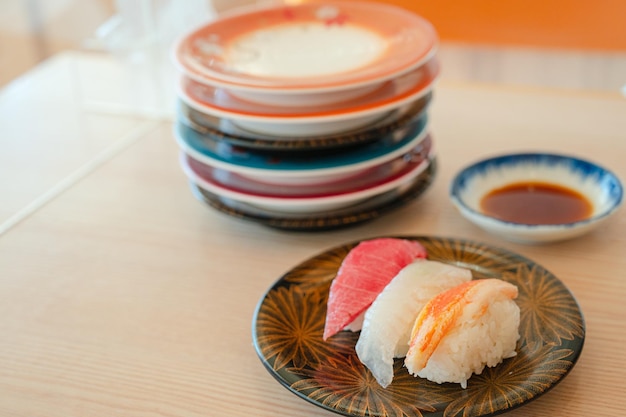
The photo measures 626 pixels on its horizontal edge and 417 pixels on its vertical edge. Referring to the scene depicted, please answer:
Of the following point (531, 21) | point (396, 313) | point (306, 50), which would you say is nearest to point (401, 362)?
point (396, 313)

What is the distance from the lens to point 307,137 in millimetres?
790

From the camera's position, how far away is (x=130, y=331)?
69 cm

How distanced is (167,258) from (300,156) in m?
0.19

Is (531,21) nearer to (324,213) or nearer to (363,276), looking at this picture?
(324,213)

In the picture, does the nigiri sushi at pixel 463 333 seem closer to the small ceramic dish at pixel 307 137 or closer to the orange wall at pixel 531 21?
the small ceramic dish at pixel 307 137

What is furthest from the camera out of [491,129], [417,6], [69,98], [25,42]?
[25,42]

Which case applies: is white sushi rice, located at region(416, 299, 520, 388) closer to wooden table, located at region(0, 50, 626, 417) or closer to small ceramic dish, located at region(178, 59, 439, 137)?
wooden table, located at region(0, 50, 626, 417)

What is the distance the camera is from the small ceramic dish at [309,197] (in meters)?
0.80

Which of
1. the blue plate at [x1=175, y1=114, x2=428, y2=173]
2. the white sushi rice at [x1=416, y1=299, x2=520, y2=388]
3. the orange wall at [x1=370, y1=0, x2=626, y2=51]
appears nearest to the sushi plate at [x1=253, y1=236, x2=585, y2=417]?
the white sushi rice at [x1=416, y1=299, x2=520, y2=388]

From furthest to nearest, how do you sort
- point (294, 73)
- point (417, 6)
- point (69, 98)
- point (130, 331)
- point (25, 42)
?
point (25, 42), point (417, 6), point (69, 98), point (294, 73), point (130, 331)

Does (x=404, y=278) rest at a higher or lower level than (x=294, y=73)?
lower

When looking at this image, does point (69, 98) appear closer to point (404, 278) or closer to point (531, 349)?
point (404, 278)

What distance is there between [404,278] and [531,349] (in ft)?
0.39

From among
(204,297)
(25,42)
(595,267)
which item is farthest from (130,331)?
(25,42)
